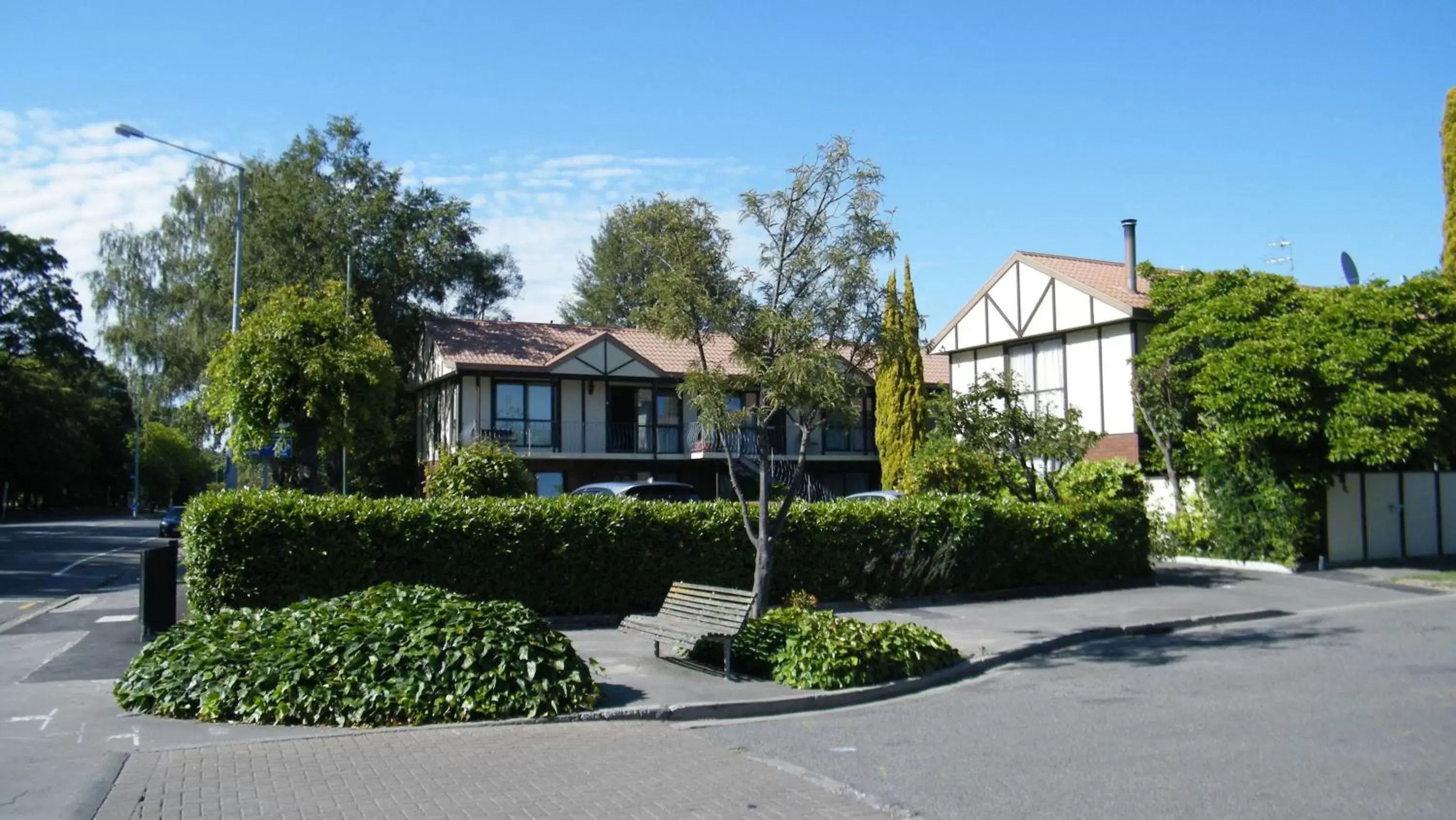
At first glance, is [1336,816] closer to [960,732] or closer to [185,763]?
[960,732]

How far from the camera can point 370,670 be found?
917cm

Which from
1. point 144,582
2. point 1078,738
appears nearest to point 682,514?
point 144,582

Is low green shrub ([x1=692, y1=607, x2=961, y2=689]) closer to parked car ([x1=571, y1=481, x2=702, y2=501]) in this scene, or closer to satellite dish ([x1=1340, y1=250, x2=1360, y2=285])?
parked car ([x1=571, y1=481, x2=702, y2=501])

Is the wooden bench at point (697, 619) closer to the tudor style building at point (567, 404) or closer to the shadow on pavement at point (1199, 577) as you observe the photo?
the shadow on pavement at point (1199, 577)

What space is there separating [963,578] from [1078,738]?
373 inches

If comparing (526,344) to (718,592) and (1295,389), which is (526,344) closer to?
(1295,389)

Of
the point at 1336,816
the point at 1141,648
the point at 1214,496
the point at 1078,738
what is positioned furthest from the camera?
the point at 1214,496

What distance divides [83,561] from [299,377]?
47.2 feet

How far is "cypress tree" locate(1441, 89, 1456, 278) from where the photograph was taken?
3231 cm

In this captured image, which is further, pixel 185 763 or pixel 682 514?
pixel 682 514

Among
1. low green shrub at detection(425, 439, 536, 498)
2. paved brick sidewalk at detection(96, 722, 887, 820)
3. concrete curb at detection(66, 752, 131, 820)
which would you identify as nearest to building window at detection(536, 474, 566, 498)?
low green shrub at detection(425, 439, 536, 498)

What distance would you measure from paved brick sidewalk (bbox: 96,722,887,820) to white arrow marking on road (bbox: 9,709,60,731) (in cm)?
161

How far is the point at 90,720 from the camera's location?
351 inches

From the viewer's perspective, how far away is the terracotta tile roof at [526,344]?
3478cm
